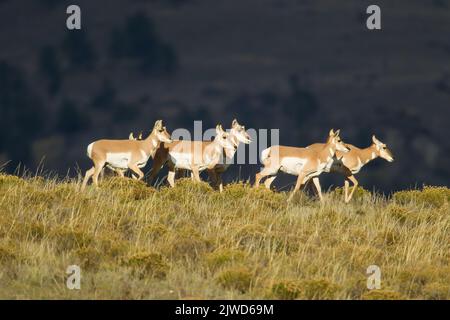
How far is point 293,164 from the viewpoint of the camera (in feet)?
80.3

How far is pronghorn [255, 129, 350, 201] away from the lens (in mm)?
24469

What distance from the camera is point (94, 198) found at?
21391 mm

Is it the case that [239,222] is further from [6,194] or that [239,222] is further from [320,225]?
[6,194]

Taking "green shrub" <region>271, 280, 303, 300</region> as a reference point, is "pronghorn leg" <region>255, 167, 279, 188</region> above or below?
above

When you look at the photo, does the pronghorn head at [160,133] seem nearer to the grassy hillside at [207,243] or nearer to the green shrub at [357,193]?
the grassy hillside at [207,243]

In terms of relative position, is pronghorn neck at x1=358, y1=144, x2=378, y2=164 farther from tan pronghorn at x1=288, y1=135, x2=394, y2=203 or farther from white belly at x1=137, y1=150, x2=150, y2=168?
white belly at x1=137, y1=150, x2=150, y2=168

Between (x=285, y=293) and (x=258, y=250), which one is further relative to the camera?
(x=258, y=250)

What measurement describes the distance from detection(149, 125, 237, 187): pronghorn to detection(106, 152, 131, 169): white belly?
144 cm

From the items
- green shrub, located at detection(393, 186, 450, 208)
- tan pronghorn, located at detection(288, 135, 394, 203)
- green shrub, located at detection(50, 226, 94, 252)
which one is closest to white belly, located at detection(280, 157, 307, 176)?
tan pronghorn, located at detection(288, 135, 394, 203)
